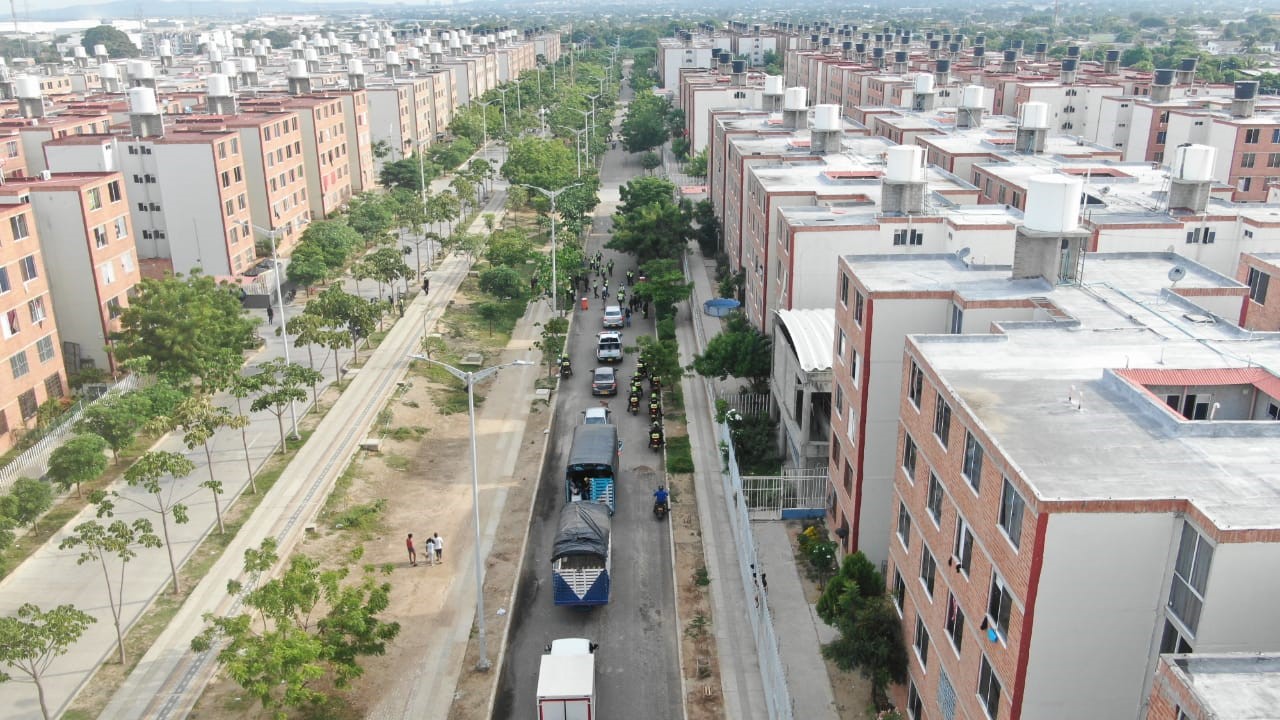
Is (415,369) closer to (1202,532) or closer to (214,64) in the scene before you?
(1202,532)

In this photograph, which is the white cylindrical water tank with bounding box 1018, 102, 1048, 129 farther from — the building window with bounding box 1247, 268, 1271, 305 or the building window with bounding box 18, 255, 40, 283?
the building window with bounding box 18, 255, 40, 283

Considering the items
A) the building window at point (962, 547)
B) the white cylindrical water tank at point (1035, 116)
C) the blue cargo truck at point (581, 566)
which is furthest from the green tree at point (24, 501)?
the white cylindrical water tank at point (1035, 116)

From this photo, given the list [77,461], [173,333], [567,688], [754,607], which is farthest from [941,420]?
[173,333]

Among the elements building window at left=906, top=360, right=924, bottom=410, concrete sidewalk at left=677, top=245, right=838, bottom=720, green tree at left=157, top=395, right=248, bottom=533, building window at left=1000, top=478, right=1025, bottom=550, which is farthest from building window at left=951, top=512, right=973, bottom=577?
green tree at left=157, top=395, right=248, bottom=533

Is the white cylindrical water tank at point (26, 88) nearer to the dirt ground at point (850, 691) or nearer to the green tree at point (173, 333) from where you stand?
the green tree at point (173, 333)

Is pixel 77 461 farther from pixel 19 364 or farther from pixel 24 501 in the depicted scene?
pixel 19 364

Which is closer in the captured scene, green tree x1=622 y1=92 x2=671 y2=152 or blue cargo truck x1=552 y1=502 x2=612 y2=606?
blue cargo truck x1=552 y1=502 x2=612 y2=606
